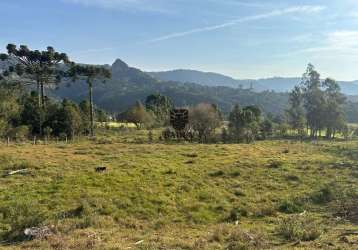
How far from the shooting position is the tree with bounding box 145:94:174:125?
384ft

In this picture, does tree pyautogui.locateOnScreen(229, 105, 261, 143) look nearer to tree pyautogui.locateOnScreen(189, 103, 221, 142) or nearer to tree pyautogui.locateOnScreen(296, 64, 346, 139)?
tree pyautogui.locateOnScreen(189, 103, 221, 142)

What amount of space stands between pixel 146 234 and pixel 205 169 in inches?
602

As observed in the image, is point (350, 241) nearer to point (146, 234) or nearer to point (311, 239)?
point (311, 239)

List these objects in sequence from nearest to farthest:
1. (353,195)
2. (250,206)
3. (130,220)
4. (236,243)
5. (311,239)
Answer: (236,243) → (311,239) → (130,220) → (250,206) → (353,195)

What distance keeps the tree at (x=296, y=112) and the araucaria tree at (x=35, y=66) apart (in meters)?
62.3

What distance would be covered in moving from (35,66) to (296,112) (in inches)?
2770

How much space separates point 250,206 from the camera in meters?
23.2

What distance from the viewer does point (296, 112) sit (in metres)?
116

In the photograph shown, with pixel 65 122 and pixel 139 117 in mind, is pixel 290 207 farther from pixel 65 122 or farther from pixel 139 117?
pixel 139 117

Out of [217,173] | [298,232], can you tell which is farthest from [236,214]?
[217,173]

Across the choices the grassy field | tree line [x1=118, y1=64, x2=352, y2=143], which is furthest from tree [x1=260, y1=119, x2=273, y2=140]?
the grassy field

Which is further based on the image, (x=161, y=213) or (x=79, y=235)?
(x=161, y=213)

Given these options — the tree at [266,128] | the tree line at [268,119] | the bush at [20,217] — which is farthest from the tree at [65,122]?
the bush at [20,217]

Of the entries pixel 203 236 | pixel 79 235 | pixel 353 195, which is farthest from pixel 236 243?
pixel 353 195
